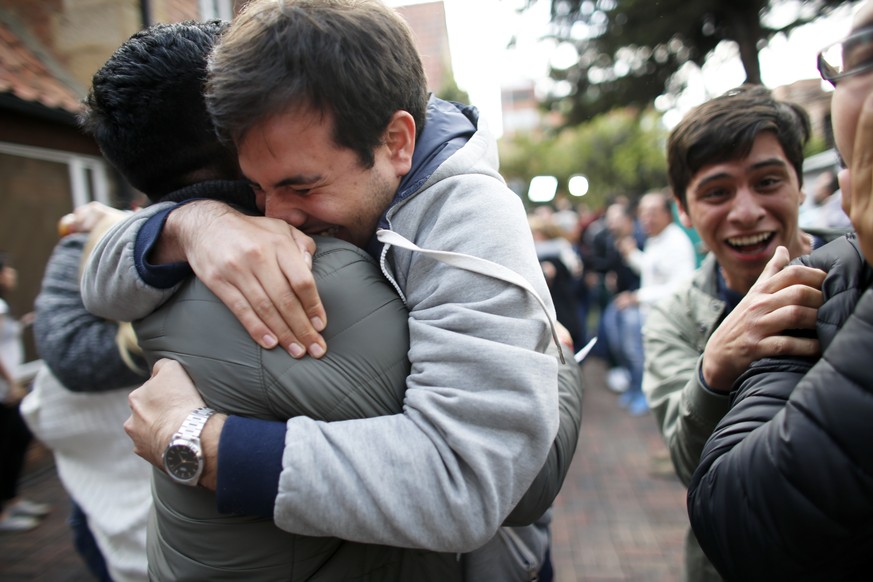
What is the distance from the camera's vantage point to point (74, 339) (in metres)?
2.21

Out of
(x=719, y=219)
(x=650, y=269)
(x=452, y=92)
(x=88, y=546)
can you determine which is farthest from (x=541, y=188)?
(x=88, y=546)

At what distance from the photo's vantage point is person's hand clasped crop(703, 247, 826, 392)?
1.03m

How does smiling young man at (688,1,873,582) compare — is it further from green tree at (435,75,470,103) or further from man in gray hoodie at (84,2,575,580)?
green tree at (435,75,470,103)

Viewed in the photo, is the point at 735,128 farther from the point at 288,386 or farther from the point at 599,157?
the point at 599,157

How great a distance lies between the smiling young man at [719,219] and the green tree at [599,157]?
83.0 ft

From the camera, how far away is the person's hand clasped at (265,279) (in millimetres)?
983

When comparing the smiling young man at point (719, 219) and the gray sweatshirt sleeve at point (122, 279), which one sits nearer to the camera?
the gray sweatshirt sleeve at point (122, 279)

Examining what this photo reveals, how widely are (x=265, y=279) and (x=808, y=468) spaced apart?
841 millimetres

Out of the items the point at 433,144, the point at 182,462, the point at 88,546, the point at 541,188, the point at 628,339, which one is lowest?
the point at 628,339

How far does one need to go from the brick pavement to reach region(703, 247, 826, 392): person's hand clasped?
2.94 metres

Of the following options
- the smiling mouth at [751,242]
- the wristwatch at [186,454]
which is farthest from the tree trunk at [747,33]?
the wristwatch at [186,454]

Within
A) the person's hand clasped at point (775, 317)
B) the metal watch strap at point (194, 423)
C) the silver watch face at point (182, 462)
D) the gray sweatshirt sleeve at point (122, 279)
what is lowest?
the silver watch face at point (182, 462)

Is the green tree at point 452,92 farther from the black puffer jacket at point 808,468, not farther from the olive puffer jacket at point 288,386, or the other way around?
the black puffer jacket at point 808,468

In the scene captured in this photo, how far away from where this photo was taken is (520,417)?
3.08ft
